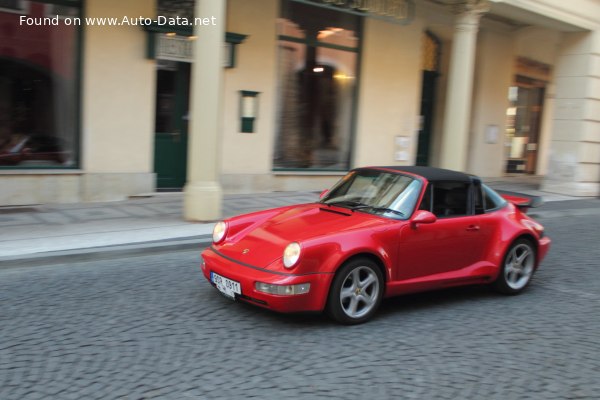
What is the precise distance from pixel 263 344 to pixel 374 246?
1.28m

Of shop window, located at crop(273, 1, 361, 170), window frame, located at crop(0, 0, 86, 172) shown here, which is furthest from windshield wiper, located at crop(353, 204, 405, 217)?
shop window, located at crop(273, 1, 361, 170)

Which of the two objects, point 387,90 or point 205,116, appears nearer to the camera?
point 205,116

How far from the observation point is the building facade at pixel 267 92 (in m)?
9.90

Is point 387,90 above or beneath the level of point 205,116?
above

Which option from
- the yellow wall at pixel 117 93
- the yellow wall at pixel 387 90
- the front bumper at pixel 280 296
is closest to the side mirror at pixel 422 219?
the front bumper at pixel 280 296

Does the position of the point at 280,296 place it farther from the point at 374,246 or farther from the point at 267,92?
the point at 267,92

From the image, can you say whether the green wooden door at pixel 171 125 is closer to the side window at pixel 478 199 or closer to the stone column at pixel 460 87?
Result: the stone column at pixel 460 87

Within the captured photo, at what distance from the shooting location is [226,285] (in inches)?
198

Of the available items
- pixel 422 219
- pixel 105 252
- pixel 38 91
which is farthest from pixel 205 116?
pixel 422 219

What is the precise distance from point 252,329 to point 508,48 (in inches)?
617

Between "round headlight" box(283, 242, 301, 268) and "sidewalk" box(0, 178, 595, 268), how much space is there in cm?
313

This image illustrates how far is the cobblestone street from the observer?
3.83 meters

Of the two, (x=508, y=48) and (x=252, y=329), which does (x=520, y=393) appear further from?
(x=508, y=48)

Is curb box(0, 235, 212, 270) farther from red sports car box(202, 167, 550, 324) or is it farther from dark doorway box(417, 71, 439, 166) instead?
dark doorway box(417, 71, 439, 166)
